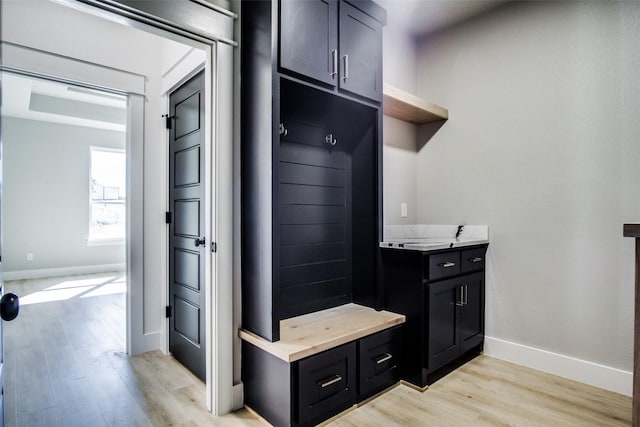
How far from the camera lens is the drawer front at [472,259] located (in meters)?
2.60

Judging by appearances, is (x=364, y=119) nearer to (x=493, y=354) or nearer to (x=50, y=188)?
(x=493, y=354)

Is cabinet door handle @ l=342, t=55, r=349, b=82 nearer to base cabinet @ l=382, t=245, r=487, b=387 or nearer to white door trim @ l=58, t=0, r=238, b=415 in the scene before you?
white door trim @ l=58, t=0, r=238, b=415

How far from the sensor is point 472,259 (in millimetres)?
2697

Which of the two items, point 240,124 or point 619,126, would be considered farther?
point 619,126

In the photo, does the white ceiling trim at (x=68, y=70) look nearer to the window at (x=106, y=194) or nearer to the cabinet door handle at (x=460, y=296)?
the cabinet door handle at (x=460, y=296)

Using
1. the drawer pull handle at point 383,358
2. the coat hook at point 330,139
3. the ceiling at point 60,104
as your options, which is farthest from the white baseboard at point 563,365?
the ceiling at point 60,104

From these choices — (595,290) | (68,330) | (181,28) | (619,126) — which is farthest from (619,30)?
(68,330)

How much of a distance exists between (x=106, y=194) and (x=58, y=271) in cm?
161

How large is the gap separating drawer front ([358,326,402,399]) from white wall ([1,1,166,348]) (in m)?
1.76

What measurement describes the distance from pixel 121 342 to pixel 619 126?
4.15m

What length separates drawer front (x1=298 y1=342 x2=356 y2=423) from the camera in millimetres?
1787

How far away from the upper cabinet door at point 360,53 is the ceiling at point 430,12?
0.53 metres

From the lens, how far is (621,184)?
2.25 meters

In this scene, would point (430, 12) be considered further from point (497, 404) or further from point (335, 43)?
point (497, 404)
